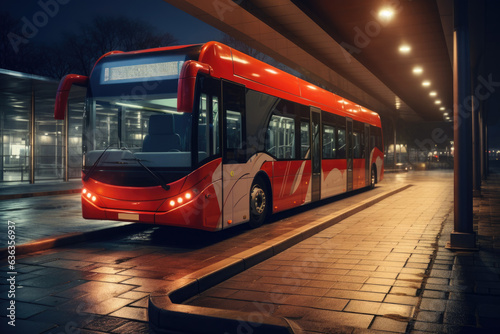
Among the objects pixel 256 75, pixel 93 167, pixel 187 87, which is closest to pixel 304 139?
pixel 256 75

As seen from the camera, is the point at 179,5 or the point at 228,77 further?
the point at 179,5

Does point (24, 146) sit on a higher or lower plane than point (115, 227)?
higher

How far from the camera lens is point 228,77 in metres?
8.42

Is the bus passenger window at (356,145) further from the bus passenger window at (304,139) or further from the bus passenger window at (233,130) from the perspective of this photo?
the bus passenger window at (233,130)

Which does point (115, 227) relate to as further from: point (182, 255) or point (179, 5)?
point (179, 5)

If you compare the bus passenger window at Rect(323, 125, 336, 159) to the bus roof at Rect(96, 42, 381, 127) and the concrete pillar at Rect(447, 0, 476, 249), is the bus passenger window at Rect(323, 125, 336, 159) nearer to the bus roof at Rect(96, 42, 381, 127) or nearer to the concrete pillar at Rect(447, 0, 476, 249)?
the bus roof at Rect(96, 42, 381, 127)

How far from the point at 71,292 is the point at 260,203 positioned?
503 cm

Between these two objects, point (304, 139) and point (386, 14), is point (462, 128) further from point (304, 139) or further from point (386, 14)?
point (386, 14)

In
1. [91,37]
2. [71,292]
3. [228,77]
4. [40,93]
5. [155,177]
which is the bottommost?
[71,292]

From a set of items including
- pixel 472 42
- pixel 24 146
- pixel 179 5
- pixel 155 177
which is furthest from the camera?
pixel 24 146

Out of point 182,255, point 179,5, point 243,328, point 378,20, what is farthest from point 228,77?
point 378,20

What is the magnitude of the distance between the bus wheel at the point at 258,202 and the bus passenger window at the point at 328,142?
4091 millimetres

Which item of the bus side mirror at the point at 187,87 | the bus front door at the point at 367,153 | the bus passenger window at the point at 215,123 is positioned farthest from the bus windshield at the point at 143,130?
the bus front door at the point at 367,153

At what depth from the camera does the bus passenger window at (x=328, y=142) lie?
44.5 ft
